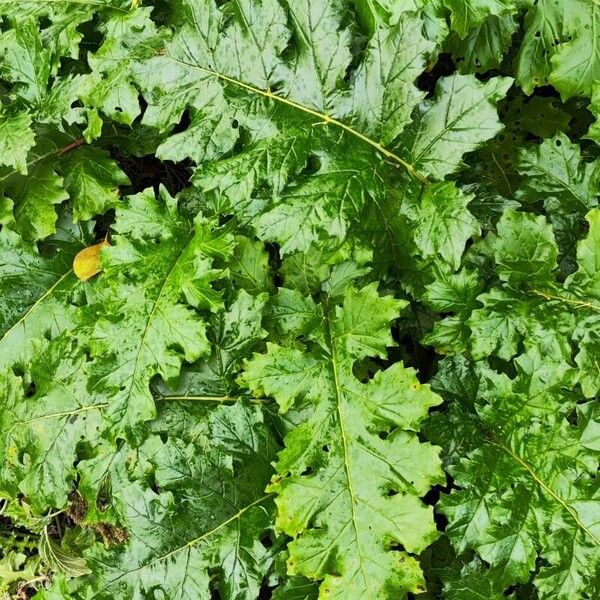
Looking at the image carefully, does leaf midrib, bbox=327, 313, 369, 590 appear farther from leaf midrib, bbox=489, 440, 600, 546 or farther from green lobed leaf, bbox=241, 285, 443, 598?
leaf midrib, bbox=489, 440, 600, 546

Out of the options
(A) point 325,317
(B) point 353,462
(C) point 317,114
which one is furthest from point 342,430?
(C) point 317,114

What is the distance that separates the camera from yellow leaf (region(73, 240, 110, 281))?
2410mm

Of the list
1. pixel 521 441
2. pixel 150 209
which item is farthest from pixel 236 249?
pixel 521 441

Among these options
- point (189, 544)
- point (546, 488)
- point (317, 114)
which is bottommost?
point (189, 544)

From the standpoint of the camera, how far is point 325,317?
2100 millimetres

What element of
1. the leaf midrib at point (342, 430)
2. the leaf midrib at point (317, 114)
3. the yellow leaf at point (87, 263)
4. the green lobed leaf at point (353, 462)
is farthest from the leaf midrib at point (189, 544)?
the leaf midrib at point (317, 114)

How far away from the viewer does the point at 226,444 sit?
2.06 m

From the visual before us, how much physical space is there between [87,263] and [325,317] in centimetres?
82

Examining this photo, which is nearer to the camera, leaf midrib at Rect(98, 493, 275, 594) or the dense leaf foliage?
the dense leaf foliage

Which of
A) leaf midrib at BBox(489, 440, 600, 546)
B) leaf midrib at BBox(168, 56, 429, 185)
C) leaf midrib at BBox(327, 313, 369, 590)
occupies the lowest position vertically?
leaf midrib at BBox(489, 440, 600, 546)

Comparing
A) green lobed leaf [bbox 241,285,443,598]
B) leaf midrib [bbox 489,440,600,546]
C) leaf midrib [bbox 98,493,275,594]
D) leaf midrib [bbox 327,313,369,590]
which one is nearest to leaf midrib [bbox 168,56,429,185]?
green lobed leaf [bbox 241,285,443,598]

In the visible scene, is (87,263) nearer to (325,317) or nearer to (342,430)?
(325,317)

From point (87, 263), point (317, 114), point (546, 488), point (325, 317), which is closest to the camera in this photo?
point (546, 488)

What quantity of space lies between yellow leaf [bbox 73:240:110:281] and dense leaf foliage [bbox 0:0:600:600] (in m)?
Result: 0.21
